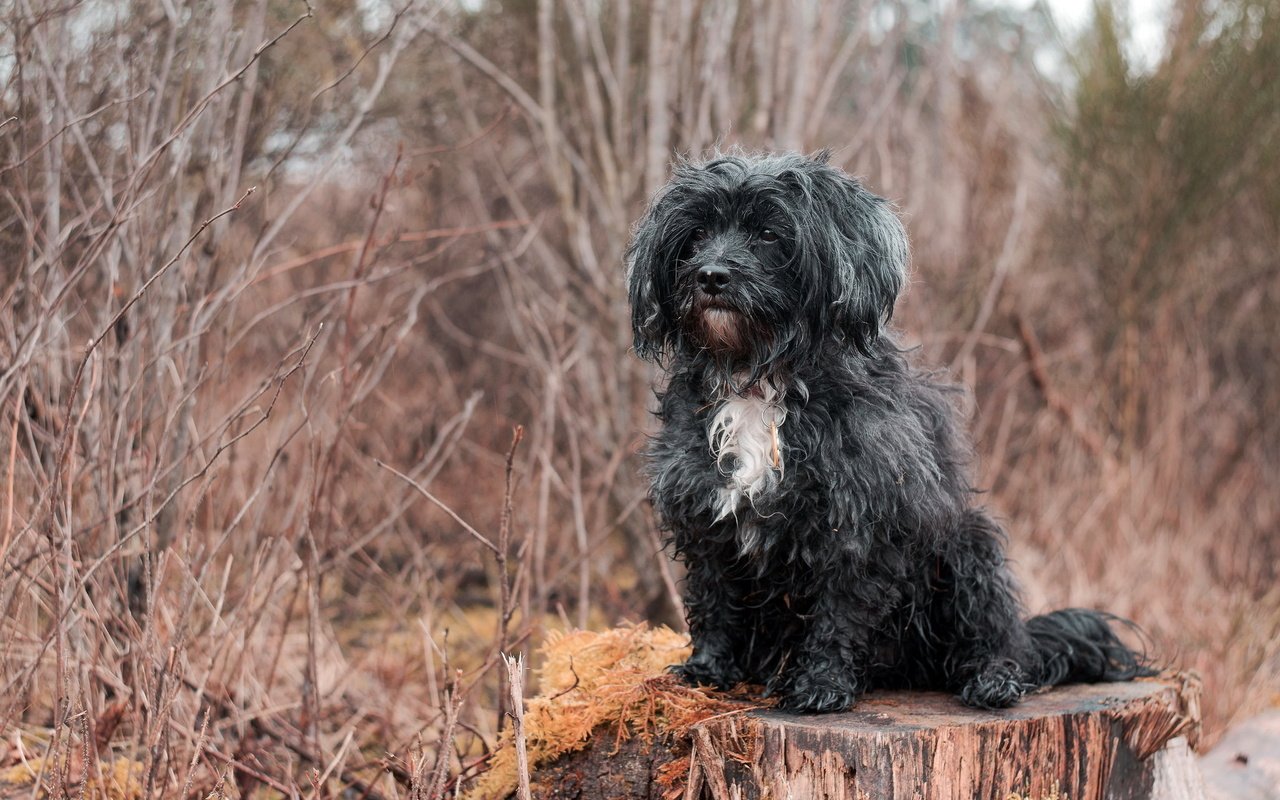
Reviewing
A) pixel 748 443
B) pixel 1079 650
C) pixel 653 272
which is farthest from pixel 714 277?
pixel 1079 650

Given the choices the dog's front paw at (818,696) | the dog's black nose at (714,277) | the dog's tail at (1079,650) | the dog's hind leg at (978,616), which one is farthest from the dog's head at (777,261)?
the dog's tail at (1079,650)

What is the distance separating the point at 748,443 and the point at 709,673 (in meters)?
0.73

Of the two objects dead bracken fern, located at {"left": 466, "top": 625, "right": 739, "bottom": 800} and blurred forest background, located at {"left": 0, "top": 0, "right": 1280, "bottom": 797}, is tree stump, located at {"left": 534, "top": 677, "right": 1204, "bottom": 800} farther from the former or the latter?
blurred forest background, located at {"left": 0, "top": 0, "right": 1280, "bottom": 797}

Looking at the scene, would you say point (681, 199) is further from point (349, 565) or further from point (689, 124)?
point (349, 565)

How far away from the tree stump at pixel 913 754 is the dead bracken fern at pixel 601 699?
0.05 metres

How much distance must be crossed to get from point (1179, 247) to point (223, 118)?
243 inches

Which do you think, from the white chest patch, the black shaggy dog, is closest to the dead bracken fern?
the black shaggy dog

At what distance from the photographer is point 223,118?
13.4 feet

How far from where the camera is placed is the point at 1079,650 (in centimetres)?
361

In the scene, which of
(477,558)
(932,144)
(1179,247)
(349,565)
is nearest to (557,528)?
(477,558)

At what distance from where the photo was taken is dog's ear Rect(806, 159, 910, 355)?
9.58ft

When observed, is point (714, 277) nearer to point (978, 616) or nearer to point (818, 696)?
point (818, 696)

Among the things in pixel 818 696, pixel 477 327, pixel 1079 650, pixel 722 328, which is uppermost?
pixel 722 328

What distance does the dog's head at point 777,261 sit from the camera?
2891 millimetres
